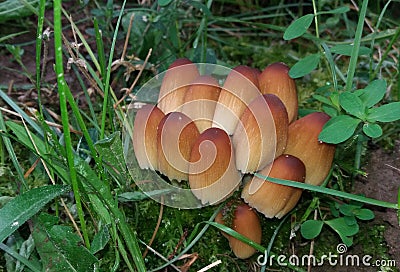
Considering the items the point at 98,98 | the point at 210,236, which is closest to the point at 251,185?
the point at 210,236

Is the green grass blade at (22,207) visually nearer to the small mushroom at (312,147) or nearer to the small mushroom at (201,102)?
the small mushroom at (201,102)

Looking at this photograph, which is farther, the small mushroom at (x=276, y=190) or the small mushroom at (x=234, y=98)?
the small mushroom at (x=234, y=98)

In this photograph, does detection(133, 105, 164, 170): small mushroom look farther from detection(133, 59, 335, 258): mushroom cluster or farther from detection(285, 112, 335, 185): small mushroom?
detection(285, 112, 335, 185): small mushroom

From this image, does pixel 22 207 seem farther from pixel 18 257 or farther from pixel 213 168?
pixel 213 168

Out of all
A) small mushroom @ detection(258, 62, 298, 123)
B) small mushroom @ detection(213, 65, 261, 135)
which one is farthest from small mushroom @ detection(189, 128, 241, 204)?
small mushroom @ detection(258, 62, 298, 123)

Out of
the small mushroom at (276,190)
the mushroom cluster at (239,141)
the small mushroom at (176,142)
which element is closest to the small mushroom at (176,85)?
the mushroom cluster at (239,141)
